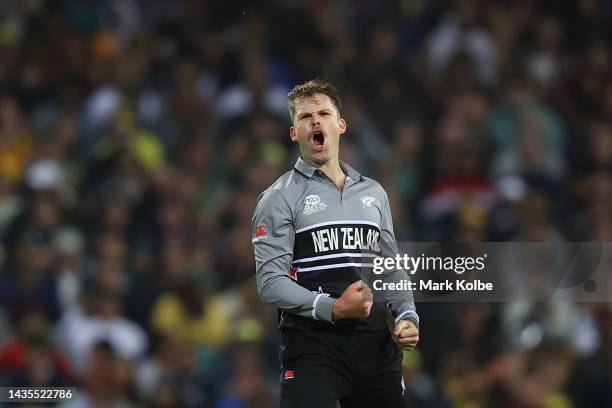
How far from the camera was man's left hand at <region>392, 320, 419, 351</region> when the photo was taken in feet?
12.8

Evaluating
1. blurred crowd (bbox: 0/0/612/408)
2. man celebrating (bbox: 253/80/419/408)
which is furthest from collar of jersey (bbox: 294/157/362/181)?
blurred crowd (bbox: 0/0/612/408)

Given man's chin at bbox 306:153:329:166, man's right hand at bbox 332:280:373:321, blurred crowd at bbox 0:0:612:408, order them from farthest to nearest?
blurred crowd at bbox 0:0:612:408 → man's chin at bbox 306:153:329:166 → man's right hand at bbox 332:280:373:321

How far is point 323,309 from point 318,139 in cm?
68

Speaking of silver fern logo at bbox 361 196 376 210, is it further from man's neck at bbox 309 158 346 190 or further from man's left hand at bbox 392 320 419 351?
man's left hand at bbox 392 320 419 351

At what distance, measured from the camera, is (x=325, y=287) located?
401 cm

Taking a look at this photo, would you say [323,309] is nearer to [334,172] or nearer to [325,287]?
[325,287]

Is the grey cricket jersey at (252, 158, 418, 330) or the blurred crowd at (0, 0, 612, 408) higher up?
the blurred crowd at (0, 0, 612, 408)

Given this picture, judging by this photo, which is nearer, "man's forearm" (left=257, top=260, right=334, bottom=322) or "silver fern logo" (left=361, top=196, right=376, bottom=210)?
"man's forearm" (left=257, top=260, right=334, bottom=322)

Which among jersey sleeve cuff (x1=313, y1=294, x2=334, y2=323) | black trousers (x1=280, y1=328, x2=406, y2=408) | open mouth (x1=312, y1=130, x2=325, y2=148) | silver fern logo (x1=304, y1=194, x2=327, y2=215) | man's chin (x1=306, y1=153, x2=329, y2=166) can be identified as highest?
open mouth (x1=312, y1=130, x2=325, y2=148)

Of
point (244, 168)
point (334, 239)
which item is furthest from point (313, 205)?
point (244, 168)

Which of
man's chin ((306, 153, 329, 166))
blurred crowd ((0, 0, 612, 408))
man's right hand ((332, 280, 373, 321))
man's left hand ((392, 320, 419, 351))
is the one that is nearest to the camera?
man's right hand ((332, 280, 373, 321))

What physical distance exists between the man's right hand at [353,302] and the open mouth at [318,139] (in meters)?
0.59

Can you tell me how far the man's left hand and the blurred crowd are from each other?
2.41m

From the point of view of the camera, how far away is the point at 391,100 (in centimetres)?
849
